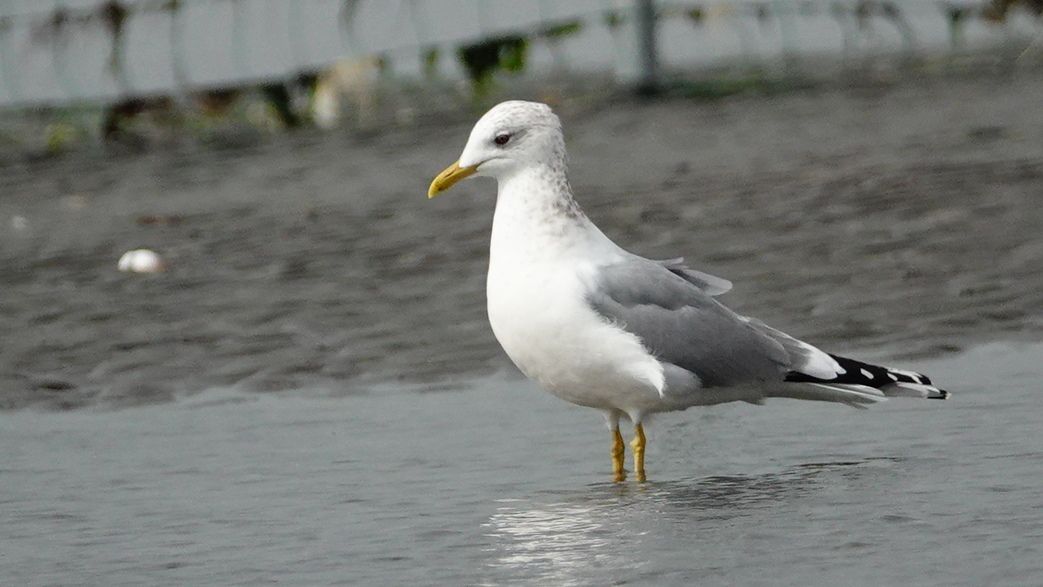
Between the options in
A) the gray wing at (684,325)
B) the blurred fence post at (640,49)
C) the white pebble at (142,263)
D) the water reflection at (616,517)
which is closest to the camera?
the water reflection at (616,517)

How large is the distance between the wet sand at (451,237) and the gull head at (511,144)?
5.22 feet

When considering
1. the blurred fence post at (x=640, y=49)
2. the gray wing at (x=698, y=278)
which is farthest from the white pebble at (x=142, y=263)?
the blurred fence post at (x=640, y=49)

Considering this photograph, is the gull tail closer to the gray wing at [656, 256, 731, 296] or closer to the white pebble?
the gray wing at [656, 256, 731, 296]

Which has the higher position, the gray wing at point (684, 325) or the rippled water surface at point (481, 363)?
the gray wing at point (684, 325)

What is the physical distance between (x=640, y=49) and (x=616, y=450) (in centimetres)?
884

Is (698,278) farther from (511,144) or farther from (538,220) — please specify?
(511,144)

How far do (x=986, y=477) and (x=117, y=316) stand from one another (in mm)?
4954

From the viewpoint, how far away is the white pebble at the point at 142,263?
10.6 metres

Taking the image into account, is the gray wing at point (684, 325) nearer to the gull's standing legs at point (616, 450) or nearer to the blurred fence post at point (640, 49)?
the gull's standing legs at point (616, 450)

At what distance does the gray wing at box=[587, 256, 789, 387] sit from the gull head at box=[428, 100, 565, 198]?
0.47 meters

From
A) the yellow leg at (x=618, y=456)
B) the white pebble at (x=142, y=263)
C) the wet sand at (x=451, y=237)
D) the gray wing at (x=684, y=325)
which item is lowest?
the wet sand at (x=451, y=237)

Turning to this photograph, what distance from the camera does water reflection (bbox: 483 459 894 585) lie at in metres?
5.15

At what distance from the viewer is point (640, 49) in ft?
49.7

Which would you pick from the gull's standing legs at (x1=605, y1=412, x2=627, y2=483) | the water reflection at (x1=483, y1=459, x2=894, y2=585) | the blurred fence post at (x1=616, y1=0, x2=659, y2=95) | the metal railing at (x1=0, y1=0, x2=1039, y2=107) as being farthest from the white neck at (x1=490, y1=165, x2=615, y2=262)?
the metal railing at (x1=0, y1=0, x2=1039, y2=107)
